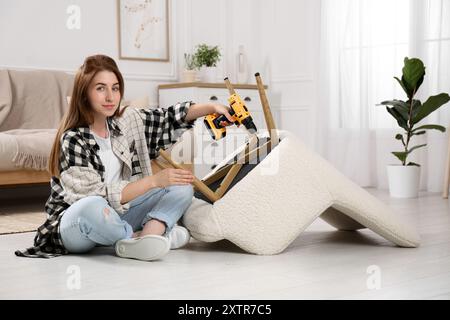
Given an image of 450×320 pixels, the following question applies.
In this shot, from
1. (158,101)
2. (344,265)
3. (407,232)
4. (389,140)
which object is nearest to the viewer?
(344,265)

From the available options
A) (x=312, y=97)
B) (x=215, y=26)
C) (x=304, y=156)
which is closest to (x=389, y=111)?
(x=312, y=97)

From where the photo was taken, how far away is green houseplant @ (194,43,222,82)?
16.4ft

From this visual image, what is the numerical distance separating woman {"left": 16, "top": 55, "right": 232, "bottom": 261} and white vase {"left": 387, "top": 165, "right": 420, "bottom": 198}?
82.7 inches

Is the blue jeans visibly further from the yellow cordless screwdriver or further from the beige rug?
the beige rug

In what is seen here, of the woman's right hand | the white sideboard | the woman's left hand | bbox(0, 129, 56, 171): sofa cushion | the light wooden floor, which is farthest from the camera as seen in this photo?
the white sideboard

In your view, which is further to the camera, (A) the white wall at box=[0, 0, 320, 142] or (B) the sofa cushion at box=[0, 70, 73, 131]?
(A) the white wall at box=[0, 0, 320, 142]

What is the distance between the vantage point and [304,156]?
2.30m

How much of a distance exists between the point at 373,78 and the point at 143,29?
1.67 m

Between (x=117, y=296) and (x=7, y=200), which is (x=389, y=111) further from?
(x=117, y=296)

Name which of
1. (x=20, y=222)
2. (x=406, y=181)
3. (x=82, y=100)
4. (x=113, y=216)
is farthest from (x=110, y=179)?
(x=406, y=181)

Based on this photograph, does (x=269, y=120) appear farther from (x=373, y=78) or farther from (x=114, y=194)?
(x=373, y=78)

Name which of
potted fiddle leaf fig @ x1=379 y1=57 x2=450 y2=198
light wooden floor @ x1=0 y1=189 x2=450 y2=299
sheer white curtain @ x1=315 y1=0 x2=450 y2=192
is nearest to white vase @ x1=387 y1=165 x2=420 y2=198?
potted fiddle leaf fig @ x1=379 y1=57 x2=450 y2=198

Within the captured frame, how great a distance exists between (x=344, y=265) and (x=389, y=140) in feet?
8.59

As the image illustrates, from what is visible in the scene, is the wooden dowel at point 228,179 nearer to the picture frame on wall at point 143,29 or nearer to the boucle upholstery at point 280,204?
the boucle upholstery at point 280,204
